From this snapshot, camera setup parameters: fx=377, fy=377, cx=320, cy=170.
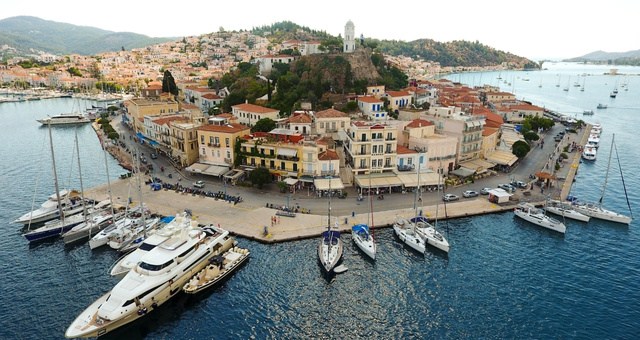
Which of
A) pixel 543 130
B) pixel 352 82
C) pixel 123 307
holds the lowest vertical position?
pixel 123 307

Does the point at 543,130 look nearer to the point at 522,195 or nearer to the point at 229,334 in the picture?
the point at 522,195

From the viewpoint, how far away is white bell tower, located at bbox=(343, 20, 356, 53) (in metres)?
98.5

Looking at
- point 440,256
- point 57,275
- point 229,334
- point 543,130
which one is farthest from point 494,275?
point 543,130

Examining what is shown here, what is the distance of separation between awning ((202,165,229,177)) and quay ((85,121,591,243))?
346 cm

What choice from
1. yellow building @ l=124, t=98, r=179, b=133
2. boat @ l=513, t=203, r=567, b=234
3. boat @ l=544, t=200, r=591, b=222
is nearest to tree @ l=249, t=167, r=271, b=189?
boat @ l=513, t=203, r=567, b=234

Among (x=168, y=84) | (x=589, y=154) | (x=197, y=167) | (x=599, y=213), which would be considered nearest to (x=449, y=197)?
(x=599, y=213)

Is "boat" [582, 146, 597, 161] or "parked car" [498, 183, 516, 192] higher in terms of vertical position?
"boat" [582, 146, 597, 161]

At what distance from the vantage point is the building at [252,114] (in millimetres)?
74438

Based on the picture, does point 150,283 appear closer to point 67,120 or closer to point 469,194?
point 469,194

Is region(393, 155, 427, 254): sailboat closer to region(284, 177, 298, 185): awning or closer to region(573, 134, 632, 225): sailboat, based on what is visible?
region(284, 177, 298, 185): awning

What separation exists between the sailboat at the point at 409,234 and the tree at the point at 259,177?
19.2 m

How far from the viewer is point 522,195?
5412cm

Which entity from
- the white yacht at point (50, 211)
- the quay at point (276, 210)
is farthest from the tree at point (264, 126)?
the white yacht at point (50, 211)

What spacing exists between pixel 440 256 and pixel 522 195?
21830mm
